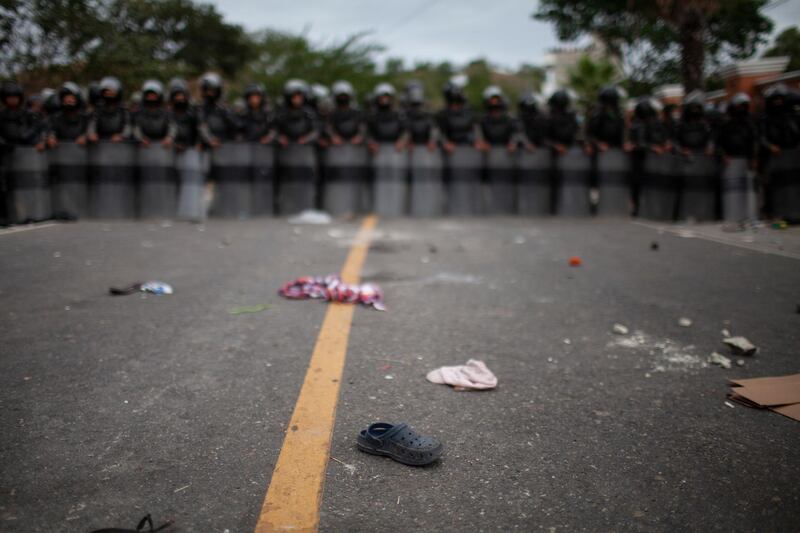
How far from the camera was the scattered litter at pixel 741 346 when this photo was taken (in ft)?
12.7

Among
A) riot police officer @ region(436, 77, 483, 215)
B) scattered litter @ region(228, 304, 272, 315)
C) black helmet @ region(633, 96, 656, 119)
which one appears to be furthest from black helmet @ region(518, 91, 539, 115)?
scattered litter @ region(228, 304, 272, 315)

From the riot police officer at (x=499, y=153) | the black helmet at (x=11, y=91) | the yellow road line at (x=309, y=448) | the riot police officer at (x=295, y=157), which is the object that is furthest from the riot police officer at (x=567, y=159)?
the black helmet at (x=11, y=91)

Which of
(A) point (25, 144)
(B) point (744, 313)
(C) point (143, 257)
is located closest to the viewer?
(B) point (744, 313)

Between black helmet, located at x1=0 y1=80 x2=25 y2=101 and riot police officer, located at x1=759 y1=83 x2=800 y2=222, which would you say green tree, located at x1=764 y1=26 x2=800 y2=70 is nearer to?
riot police officer, located at x1=759 y1=83 x2=800 y2=222

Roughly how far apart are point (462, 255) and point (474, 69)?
52657 millimetres

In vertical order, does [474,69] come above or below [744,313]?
above

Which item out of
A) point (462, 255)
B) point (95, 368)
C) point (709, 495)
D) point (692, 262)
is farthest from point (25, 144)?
point (709, 495)

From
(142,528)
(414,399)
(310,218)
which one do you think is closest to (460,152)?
(310,218)

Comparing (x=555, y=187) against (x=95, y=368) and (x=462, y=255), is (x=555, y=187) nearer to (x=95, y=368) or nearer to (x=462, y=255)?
(x=462, y=255)

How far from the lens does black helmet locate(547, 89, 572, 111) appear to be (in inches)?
477

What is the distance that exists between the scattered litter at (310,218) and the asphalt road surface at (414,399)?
13.9ft

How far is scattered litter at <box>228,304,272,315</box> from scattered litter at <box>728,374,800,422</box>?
3.19 meters

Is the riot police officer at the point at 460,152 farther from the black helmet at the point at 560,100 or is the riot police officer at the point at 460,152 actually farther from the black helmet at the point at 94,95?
the black helmet at the point at 94,95

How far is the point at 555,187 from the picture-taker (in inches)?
483
